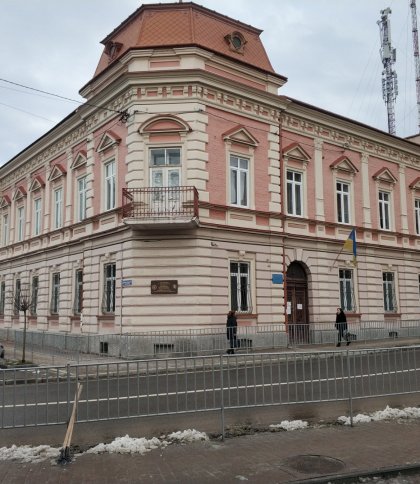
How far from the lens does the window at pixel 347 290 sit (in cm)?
2394

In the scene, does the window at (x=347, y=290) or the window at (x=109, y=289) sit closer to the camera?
the window at (x=109, y=289)

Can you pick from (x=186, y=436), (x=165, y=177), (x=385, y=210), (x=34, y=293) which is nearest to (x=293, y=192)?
(x=165, y=177)

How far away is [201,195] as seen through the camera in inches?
749

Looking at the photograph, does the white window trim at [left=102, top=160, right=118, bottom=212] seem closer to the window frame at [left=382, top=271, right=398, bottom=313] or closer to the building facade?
the building facade

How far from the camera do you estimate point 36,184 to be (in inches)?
1128

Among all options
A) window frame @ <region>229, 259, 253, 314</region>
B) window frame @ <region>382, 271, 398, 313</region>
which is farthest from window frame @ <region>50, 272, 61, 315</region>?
window frame @ <region>382, 271, 398, 313</region>

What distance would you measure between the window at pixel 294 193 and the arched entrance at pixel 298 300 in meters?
2.32

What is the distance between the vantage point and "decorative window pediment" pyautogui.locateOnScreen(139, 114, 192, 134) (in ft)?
63.0

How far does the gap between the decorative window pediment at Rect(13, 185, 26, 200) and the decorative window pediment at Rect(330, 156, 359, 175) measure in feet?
58.2

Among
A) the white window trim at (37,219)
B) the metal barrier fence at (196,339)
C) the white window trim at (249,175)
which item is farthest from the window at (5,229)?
the white window trim at (249,175)

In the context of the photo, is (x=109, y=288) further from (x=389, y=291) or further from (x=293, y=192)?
(x=389, y=291)

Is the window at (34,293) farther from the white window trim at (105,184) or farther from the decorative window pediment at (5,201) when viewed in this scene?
the white window trim at (105,184)

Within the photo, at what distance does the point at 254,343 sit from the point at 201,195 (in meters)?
5.93

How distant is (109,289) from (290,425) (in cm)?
1387
